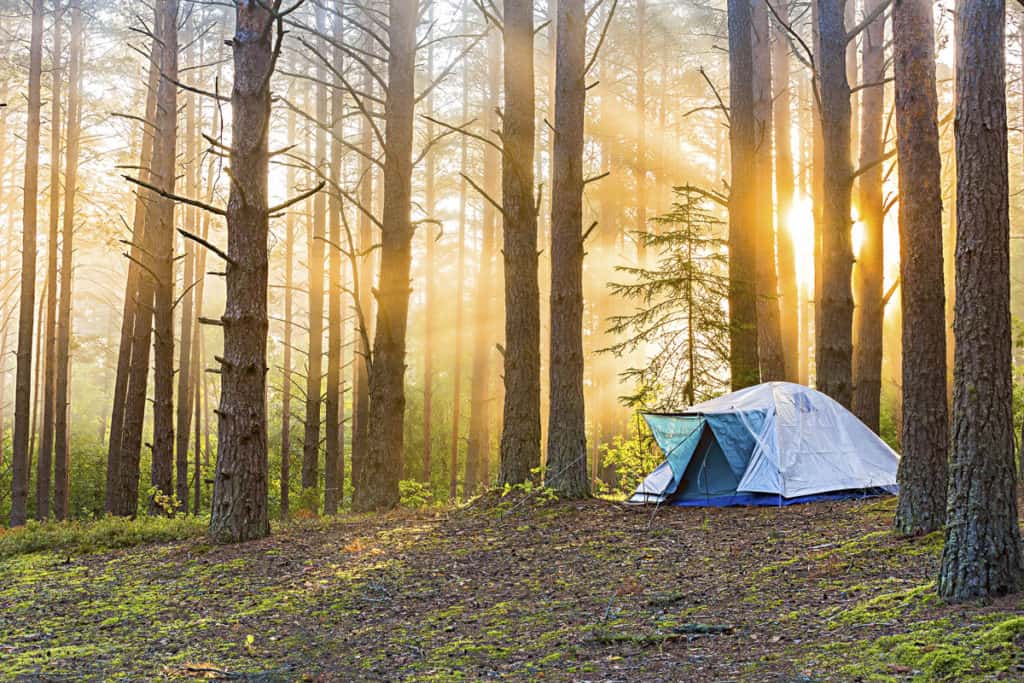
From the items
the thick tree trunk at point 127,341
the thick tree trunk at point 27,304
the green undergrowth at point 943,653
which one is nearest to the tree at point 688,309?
the thick tree trunk at point 127,341

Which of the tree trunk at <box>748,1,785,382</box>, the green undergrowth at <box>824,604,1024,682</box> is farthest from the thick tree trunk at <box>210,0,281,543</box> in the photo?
the tree trunk at <box>748,1,785,382</box>

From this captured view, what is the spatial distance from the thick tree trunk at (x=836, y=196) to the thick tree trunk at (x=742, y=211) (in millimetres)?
1042

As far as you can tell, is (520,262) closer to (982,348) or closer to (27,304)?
(982,348)

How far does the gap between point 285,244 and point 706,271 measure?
14.3 meters

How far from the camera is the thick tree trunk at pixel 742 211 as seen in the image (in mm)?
12961

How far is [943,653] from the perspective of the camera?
452 centimetres

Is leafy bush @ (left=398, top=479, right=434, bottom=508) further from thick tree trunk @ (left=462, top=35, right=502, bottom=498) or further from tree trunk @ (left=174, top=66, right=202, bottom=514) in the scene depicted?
tree trunk @ (left=174, top=66, right=202, bottom=514)

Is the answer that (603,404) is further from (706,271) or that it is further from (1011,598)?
(1011,598)

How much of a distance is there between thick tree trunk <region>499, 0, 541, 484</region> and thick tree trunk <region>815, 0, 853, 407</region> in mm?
4445

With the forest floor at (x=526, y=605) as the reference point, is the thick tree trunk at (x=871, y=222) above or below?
above

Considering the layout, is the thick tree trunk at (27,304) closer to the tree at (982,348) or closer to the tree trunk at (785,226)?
the tree trunk at (785,226)

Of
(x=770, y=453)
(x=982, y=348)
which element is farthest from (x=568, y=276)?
(x=982, y=348)

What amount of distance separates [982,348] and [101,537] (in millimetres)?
9784

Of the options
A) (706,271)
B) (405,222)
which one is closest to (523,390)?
(405,222)
